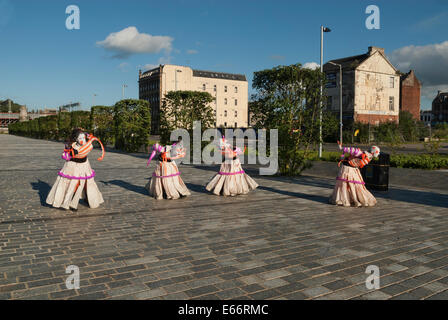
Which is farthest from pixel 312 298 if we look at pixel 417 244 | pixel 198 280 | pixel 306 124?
pixel 306 124

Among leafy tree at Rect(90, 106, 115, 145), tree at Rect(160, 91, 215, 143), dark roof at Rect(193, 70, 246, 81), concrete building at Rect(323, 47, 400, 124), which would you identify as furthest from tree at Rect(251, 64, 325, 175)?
dark roof at Rect(193, 70, 246, 81)

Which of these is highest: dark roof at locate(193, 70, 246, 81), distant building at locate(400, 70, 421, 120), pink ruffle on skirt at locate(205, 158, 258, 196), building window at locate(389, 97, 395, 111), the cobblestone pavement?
dark roof at locate(193, 70, 246, 81)

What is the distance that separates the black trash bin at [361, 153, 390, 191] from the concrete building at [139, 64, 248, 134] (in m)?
73.7

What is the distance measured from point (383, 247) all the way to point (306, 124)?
9.18 m

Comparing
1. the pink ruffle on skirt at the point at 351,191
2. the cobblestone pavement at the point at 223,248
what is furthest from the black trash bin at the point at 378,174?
the pink ruffle on skirt at the point at 351,191

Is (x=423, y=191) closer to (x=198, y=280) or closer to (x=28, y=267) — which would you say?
(x=198, y=280)

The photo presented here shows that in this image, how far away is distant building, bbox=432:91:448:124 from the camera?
10417 centimetres

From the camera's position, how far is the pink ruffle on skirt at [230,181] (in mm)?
10703

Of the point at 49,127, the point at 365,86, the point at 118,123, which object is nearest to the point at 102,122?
the point at 118,123

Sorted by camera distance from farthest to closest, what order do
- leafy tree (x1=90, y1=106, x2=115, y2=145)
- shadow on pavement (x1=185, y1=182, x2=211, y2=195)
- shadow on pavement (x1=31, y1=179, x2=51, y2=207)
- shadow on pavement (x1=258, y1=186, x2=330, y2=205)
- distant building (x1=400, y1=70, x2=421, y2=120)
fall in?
distant building (x1=400, y1=70, x2=421, y2=120) < leafy tree (x1=90, y1=106, x2=115, y2=145) < shadow on pavement (x1=185, y1=182, x2=211, y2=195) < shadow on pavement (x1=258, y1=186, x2=330, y2=205) < shadow on pavement (x1=31, y1=179, x2=51, y2=207)

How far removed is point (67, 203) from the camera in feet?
26.9

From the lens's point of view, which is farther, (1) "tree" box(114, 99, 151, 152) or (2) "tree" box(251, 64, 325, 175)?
(1) "tree" box(114, 99, 151, 152)

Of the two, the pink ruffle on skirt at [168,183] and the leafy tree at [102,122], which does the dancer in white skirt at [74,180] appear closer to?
the pink ruffle on skirt at [168,183]

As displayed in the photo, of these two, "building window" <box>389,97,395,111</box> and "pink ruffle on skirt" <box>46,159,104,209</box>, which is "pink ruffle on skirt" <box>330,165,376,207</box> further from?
"building window" <box>389,97,395,111</box>
